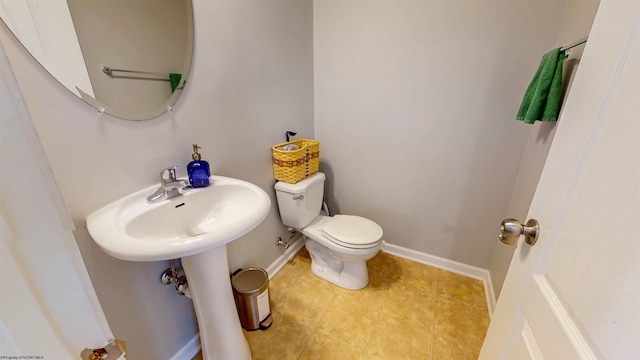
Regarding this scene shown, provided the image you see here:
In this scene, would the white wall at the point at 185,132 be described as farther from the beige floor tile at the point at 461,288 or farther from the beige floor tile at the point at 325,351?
the beige floor tile at the point at 461,288

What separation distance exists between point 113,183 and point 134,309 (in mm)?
506

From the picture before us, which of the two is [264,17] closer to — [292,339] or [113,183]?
[113,183]

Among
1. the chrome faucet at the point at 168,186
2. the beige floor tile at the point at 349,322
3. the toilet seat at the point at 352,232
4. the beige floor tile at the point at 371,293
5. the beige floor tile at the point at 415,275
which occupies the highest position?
the chrome faucet at the point at 168,186

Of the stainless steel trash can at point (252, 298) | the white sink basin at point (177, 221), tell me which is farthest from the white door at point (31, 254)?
the stainless steel trash can at point (252, 298)

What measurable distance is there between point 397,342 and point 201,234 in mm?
1201

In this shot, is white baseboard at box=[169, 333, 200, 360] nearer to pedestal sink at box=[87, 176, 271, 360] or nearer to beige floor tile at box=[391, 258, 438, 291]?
pedestal sink at box=[87, 176, 271, 360]

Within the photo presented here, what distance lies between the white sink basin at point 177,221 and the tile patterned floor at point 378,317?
784mm

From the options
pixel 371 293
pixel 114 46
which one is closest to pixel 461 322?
pixel 371 293

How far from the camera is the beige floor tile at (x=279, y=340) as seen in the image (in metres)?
1.26

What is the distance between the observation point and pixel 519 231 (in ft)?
2.01

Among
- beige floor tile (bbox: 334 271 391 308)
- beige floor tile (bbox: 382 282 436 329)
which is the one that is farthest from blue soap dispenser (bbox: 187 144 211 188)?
beige floor tile (bbox: 382 282 436 329)

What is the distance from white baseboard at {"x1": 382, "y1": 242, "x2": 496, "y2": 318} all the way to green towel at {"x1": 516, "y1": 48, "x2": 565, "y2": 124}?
110 centimetres

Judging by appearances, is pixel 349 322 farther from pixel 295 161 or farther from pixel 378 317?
pixel 295 161

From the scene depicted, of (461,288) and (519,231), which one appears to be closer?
(519,231)
